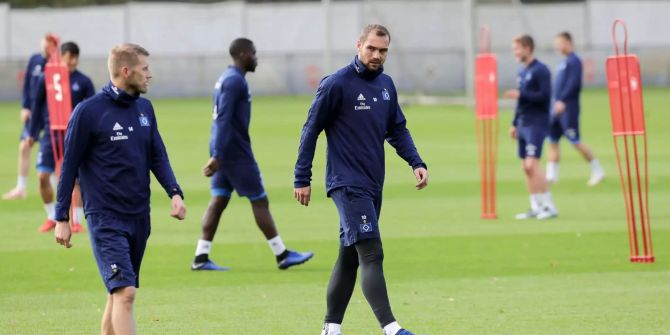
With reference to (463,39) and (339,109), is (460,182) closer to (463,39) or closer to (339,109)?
(339,109)

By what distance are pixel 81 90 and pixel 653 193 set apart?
350 inches

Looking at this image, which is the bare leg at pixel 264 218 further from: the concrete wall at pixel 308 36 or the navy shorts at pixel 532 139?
the concrete wall at pixel 308 36

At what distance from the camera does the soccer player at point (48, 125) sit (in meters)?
15.8

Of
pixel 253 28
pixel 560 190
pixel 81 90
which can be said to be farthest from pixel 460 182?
pixel 253 28

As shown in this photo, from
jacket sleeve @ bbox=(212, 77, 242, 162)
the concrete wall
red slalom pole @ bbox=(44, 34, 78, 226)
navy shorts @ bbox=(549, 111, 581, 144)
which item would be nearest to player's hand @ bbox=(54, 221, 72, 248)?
jacket sleeve @ bbox=(212, 77, 242, 162)

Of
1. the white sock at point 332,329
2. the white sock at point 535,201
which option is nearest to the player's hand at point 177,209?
the white sock at point 332,329

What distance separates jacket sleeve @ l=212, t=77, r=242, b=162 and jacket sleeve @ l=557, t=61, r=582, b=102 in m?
8.90

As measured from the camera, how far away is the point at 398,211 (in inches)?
716

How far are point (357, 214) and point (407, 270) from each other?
3975mm

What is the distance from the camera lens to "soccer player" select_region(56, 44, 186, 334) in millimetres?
8070

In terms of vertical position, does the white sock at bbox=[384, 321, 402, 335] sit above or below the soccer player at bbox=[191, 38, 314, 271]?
below

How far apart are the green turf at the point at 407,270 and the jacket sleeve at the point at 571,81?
1.50 m

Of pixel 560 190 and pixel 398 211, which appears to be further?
pixel 560 190

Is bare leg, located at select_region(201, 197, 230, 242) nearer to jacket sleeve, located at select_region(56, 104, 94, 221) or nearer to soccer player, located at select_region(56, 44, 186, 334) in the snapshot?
soccer player, located at select_region(56, 44, 186, 334)
